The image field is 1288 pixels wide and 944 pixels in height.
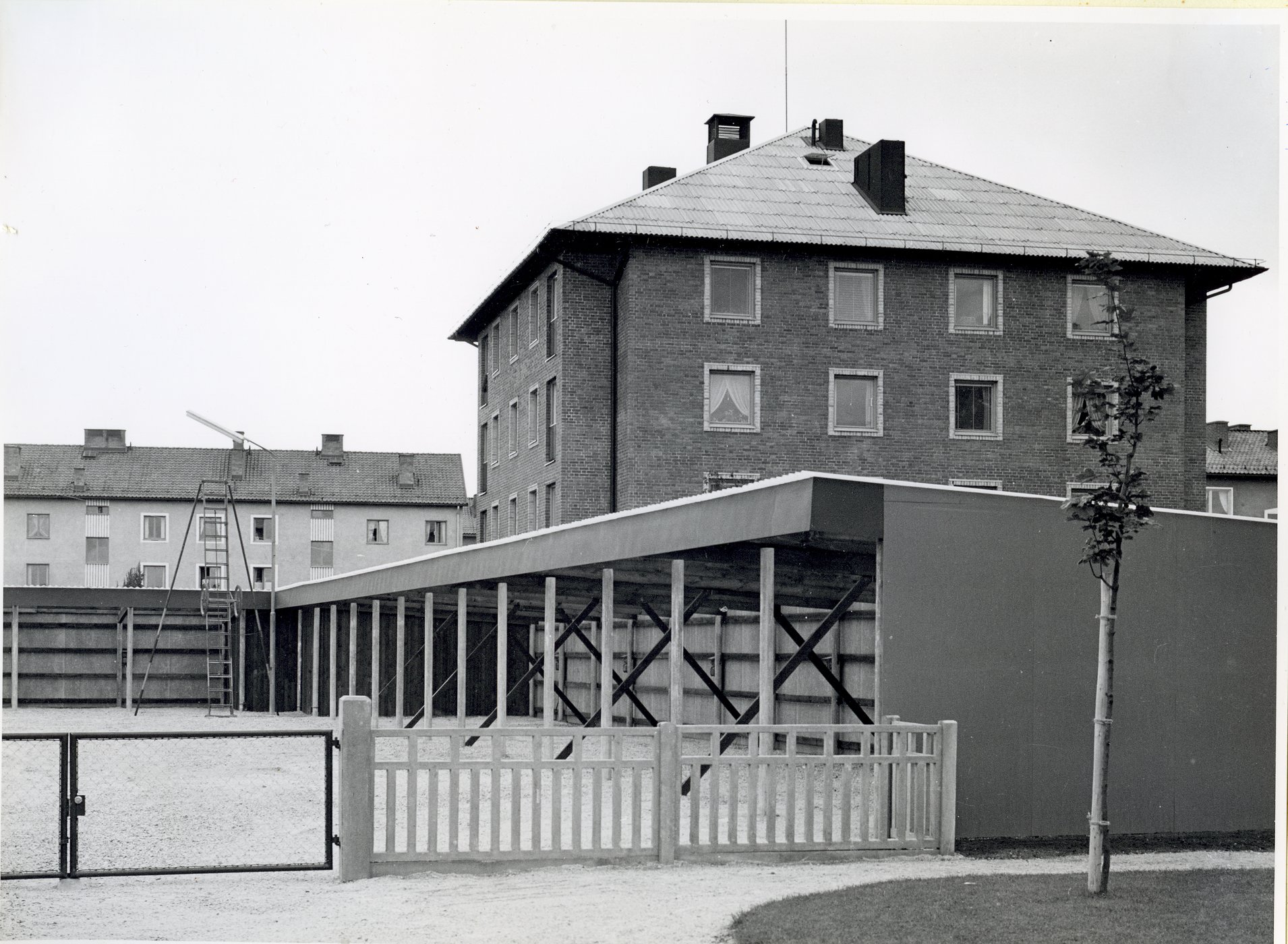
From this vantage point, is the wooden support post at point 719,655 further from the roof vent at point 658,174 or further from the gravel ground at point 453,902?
the roof vent at point 658,174

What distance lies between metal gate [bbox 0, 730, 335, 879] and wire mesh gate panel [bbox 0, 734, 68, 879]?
0.02 m

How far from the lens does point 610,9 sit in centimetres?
1149

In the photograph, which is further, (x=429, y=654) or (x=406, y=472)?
(x=406, y=472)

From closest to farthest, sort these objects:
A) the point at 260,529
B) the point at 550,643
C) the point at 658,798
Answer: the point at 658,798, the point at 550,643, the point at 260,529

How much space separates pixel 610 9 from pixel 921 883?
6.67 metres

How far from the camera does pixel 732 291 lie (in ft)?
119

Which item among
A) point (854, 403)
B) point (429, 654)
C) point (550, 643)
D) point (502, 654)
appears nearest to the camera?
point (550, 643)

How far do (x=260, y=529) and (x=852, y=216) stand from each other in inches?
1816

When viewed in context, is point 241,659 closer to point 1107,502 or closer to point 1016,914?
point 1107,502

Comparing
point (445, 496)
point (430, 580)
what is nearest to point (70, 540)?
point (445, 496)

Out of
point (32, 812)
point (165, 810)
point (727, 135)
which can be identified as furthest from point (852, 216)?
point (32, 812)

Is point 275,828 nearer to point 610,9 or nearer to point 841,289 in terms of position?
point 610,9

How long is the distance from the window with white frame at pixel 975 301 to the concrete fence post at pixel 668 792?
2724cm

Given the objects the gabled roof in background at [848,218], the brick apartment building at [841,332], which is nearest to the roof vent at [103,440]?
the gabled roof in background at [848,218]
